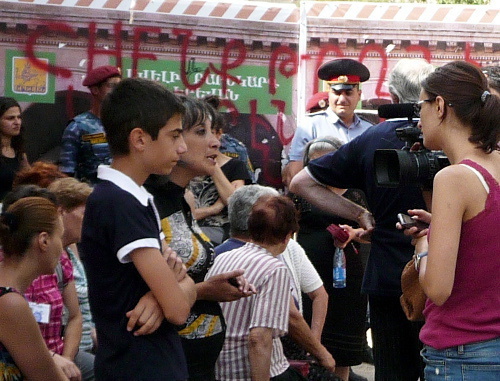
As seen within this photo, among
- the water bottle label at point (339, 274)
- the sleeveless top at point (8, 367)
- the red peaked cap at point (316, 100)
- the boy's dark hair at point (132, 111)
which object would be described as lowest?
the water bottle label at point (339, 274)

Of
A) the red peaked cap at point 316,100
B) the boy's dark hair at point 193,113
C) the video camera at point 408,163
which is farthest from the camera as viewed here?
the red peaked cap at point 316,100

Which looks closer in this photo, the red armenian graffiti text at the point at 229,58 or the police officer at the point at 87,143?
the police officer at the point at 87,143

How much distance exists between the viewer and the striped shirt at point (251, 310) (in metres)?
4.36

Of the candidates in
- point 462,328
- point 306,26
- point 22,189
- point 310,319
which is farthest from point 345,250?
point 462,328

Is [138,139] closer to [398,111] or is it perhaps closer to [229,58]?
[398,111]

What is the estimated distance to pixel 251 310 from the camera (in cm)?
443

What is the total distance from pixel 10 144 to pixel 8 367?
281 centimetres

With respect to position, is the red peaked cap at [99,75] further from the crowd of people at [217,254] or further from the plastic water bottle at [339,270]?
the plastic water bottle at [339,270]

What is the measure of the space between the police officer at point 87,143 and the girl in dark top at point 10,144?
302 millimetres

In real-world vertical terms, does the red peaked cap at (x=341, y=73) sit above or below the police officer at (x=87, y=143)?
above

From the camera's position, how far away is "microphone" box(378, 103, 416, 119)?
4.02m

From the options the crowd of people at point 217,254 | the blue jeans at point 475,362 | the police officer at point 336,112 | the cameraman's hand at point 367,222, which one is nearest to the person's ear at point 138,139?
the crowd of people at point 217,254

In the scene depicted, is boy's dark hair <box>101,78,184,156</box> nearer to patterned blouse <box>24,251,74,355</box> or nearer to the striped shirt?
the striped shirt

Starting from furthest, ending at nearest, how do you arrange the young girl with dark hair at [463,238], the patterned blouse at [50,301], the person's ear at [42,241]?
the patterned blouse at [50,301], the person's ear at [42,241], the young girl with dark hair at [463,238]
